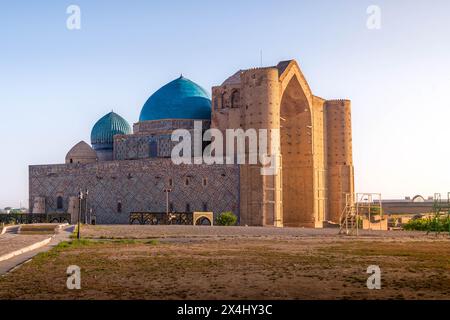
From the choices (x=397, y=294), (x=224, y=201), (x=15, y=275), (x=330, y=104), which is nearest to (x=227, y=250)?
(x=15, y=275)

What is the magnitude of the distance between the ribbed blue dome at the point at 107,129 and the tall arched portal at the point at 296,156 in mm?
16376

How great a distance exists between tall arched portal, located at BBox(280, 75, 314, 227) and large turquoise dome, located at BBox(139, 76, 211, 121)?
279 inches

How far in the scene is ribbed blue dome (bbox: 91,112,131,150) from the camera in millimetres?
61344

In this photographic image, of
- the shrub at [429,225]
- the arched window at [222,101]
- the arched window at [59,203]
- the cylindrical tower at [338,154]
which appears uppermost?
the arched window at [222,101]

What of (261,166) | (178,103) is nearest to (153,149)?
(178,103)

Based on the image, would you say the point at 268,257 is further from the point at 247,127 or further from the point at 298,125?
the point at 298,125

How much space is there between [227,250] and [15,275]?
29.5 ft

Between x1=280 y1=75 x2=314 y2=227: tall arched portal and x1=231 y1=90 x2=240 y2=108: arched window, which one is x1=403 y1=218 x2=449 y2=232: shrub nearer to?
x1=280 y1=75 x2=314 y2=227: tall arched portal

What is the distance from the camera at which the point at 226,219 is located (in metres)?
47.0

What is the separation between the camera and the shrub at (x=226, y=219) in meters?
46.9

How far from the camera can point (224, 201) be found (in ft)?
162

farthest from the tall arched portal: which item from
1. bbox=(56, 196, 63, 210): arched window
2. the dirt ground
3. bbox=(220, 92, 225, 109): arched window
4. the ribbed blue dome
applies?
the dirt ground

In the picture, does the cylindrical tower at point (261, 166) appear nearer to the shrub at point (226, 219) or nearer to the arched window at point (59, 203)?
the shrub at point (226, 219)

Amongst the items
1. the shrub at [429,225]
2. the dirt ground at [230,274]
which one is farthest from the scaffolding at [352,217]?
the dirt ground at [230,274]
